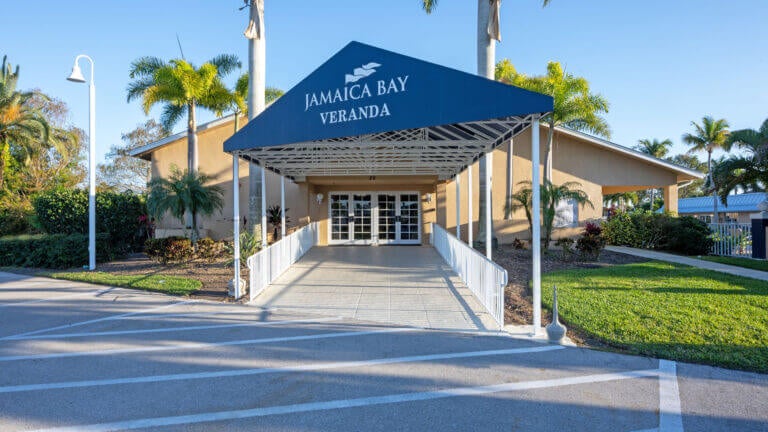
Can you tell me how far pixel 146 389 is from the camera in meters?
4.47

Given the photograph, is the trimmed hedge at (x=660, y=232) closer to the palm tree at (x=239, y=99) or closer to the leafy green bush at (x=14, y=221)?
the palm tree at (x=239, y=99)

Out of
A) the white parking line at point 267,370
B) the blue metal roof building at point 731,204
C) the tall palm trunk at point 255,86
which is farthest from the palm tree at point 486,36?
the blue metal roof building at point 731,204

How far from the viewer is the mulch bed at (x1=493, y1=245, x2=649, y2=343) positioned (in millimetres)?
7199

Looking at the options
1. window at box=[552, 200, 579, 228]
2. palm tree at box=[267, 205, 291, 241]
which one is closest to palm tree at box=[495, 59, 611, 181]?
window at box=[552, 200, 579, 228]

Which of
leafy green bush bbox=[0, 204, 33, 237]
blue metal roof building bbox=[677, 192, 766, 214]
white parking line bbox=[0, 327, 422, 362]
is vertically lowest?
white parking line bbox=[0, 327, 422, 362]

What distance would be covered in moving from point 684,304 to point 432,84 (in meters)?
5.67

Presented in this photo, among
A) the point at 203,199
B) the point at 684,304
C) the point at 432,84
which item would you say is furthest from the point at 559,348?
the point at 203,199

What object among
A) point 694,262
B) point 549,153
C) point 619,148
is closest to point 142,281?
point 549,153

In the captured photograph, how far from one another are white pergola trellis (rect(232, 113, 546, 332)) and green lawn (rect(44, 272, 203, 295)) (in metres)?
1.82

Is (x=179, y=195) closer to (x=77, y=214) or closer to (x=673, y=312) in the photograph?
(x=77, y=214)

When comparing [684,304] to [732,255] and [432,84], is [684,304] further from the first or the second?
[732,255]

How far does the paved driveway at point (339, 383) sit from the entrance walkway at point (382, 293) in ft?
2.22

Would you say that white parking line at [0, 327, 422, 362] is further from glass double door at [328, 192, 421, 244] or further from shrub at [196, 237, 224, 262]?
glass double door at [328, 192, 421, 244]

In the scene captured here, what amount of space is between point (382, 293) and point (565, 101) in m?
10.7
